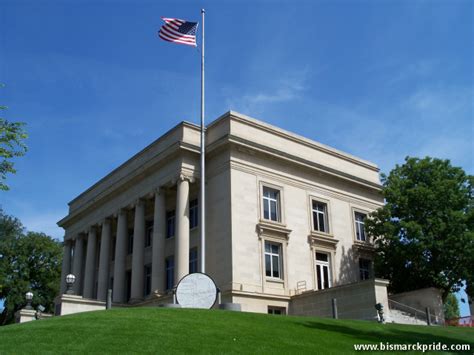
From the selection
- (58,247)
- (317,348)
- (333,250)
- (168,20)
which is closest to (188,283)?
(317,348)

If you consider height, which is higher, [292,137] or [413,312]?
[292,137]

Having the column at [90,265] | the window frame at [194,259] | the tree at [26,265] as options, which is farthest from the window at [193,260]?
the tree at [26,265]

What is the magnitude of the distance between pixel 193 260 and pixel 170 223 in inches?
214

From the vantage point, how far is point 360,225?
45.5 m

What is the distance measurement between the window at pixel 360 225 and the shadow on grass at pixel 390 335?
23.0 m

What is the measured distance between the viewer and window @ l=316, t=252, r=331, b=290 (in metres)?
40.7

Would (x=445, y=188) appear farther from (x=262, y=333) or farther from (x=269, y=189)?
(x=262, y=333)

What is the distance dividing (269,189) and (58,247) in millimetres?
37420

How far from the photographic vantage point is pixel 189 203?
41344 millimetres

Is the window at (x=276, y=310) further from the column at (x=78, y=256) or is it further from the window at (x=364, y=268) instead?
the column at (x=78, y=256)

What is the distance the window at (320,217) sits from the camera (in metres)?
42.4

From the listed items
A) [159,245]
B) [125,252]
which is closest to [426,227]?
[159,245]

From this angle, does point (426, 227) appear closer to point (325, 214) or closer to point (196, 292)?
point (325, 214)

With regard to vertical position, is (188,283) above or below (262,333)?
above
